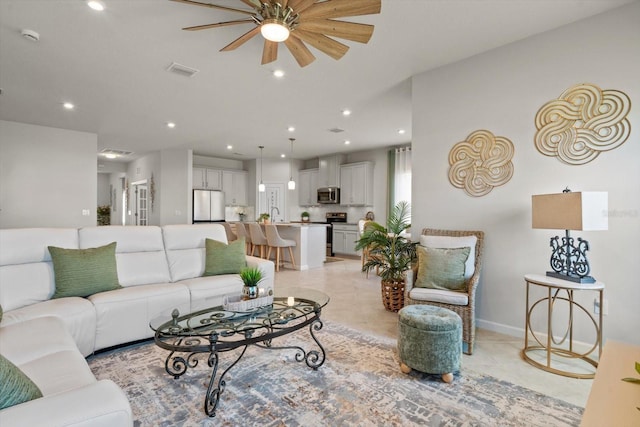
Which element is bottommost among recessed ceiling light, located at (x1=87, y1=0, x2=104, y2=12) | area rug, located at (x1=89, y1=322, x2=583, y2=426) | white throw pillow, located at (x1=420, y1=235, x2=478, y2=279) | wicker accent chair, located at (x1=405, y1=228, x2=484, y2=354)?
area rug, located at (x1=89, y1=322, x2=583, y2=426)

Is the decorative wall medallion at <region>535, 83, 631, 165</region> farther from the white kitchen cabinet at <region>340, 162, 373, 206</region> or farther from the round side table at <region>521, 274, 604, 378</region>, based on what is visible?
the white kitchen cabinet at <region>340, 162, 373, 206</region>

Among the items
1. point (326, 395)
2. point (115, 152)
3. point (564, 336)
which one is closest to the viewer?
point (326, 395)

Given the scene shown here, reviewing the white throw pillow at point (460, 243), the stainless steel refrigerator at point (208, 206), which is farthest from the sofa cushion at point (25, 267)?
the stainless steel refrigerator at point (208, 206)

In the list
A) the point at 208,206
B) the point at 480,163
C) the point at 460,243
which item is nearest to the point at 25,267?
the point at 460,243

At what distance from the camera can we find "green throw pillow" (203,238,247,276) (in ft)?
11.1

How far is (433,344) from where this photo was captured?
6.91ft

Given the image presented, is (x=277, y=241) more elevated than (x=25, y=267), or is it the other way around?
(x=25, y=267)

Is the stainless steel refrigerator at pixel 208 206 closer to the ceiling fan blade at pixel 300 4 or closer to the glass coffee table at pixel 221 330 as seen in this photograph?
the glass coffee table at pixel 221 330

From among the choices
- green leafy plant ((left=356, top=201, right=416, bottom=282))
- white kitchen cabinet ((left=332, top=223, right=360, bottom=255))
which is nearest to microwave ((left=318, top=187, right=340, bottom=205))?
white kitchen cabinet ((left=332, top=223, right=360, bottom=255))

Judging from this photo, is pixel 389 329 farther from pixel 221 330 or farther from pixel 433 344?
pixel 221 330

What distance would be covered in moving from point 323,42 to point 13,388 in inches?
101

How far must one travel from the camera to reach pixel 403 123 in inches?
225

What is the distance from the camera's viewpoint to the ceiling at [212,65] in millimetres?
2549

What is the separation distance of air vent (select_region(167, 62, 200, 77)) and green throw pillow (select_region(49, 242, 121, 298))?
82.6 inches
